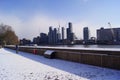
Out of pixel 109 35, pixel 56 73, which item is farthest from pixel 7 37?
pixel 56 73

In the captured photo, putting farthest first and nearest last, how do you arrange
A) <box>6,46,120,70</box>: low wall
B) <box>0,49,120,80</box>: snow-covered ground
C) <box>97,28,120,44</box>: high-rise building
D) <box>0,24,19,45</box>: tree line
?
<box>0,24,19,45</box>: tree line < <box>97,28,120,44</box>: high-rise building < <box>6,46,120,70</box>: low wall < <box>0,49,120,80</box>: snow-covered ground

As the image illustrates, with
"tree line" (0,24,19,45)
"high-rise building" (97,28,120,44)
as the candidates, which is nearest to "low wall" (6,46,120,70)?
"high-rise building" (97,28,120,44)

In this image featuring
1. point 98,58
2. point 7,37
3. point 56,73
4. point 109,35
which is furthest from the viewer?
point 7,37

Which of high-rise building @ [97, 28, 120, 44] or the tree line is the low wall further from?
the tree line

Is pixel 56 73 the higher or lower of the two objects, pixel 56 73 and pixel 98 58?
the lower

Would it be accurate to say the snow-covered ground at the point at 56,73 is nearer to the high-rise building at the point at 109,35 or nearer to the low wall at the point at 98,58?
the low wall at the point at 98,58

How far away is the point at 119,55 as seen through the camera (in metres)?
13.9

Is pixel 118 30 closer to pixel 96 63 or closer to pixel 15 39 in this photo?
pixel 96 63

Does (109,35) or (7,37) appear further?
(7,37)

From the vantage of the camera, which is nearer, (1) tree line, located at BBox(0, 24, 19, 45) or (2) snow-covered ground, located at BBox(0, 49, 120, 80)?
(2) snow-covered ground, located at BBox(0, 49, 120, 80)

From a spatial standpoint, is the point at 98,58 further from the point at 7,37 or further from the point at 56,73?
the point at 7,37

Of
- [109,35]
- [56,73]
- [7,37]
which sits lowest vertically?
[56,73]

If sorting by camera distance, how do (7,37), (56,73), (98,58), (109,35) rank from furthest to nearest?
(7,37), (109,35), (98,58), (56,73)

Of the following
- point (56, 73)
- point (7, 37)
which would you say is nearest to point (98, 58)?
point (56, 73)
